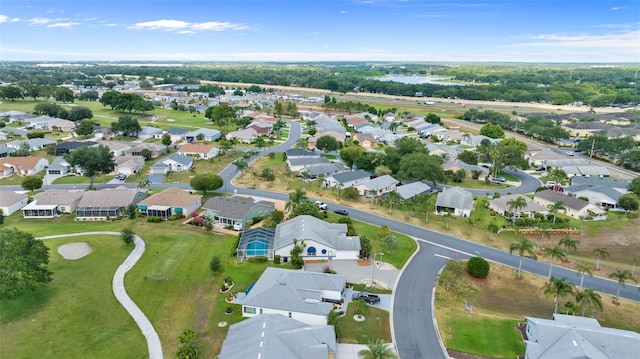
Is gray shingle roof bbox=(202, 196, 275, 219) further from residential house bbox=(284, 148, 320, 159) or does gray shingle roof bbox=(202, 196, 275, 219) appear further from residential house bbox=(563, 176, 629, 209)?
residential house bbox=(563, 176, 629, 209)

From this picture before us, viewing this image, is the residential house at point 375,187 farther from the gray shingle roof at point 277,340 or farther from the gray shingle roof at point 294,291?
the gray shingle roof at point 277,340

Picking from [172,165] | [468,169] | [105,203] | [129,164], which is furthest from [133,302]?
[468,169]

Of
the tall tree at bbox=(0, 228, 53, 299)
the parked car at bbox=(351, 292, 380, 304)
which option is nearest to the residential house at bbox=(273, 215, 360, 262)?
the parked car at bbox=(351, 292, 380, 304)

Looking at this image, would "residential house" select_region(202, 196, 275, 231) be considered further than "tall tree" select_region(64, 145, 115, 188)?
No

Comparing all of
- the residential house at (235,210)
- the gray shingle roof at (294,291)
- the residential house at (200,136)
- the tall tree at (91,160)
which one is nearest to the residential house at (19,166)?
the tall tree at (91,160)

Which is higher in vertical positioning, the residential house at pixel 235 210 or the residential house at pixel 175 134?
the residential house at pixel 175 134

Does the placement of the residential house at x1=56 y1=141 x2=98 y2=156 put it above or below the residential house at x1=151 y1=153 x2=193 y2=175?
above

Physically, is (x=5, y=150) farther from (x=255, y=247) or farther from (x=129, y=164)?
(x=255, y=247)
